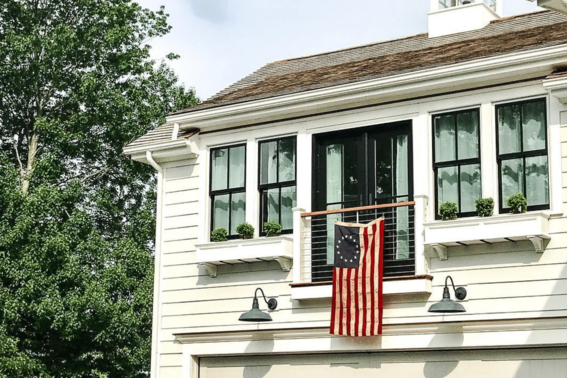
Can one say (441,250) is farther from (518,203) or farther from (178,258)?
(178,258)

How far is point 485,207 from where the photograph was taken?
14141 mm

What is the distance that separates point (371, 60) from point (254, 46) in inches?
564

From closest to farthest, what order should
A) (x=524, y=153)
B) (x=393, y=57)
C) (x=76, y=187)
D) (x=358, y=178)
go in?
(x=524, y=153) < (x=358, y=178) < (x=393, y=57) < (x=76, y=187)

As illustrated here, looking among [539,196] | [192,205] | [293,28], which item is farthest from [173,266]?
[293,28]

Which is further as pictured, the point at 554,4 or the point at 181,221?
the point at 181,221

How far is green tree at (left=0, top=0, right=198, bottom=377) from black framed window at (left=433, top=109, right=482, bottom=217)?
1033 cm

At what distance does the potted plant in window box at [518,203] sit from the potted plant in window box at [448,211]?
32.4 inches

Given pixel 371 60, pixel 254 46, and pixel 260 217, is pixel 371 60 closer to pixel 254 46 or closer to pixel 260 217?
pixel 260 217

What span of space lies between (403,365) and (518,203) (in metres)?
2.83

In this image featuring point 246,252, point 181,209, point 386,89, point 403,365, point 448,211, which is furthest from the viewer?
point 181,209

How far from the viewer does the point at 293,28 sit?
3061 cm

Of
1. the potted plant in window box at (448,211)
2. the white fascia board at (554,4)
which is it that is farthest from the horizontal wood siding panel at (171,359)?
the white fascia board at (554,4)

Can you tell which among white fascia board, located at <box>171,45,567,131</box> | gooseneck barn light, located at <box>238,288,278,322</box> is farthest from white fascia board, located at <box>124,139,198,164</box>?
gooseneck barn light, located at <box>238,288,278,322</box>

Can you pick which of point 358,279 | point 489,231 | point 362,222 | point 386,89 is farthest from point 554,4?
point 362,222
